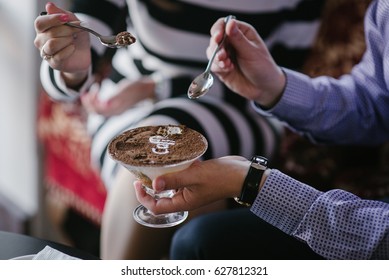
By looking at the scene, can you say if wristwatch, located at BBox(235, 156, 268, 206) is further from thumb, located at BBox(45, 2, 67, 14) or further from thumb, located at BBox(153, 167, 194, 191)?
thumb, located at BBox(45, 2, 67, 14)

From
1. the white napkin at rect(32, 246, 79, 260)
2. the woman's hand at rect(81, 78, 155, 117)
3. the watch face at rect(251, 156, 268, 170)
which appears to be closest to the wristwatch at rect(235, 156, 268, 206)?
the watch face at rect(251, 156, 268, 170)

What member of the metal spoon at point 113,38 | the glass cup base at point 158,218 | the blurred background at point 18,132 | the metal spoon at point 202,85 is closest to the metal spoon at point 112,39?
the metal spoon at point 113,38

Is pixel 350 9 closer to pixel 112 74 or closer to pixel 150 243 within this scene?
pixel 112 74

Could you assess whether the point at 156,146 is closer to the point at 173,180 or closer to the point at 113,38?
the point at 173,180

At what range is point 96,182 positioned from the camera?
133 cm

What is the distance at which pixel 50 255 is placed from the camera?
70cm

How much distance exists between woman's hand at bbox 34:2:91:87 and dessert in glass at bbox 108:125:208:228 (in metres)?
0.12

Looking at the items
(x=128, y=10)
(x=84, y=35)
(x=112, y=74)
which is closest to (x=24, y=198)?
(x=112, y=74)

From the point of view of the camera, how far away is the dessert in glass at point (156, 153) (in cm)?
70

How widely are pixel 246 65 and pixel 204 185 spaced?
0.76 feet

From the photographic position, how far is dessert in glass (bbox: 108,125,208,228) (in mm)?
703

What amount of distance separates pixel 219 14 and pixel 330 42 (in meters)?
0.51

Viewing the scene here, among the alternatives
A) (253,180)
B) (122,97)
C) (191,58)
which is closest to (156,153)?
(253,180)

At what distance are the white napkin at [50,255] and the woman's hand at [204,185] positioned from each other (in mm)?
117
